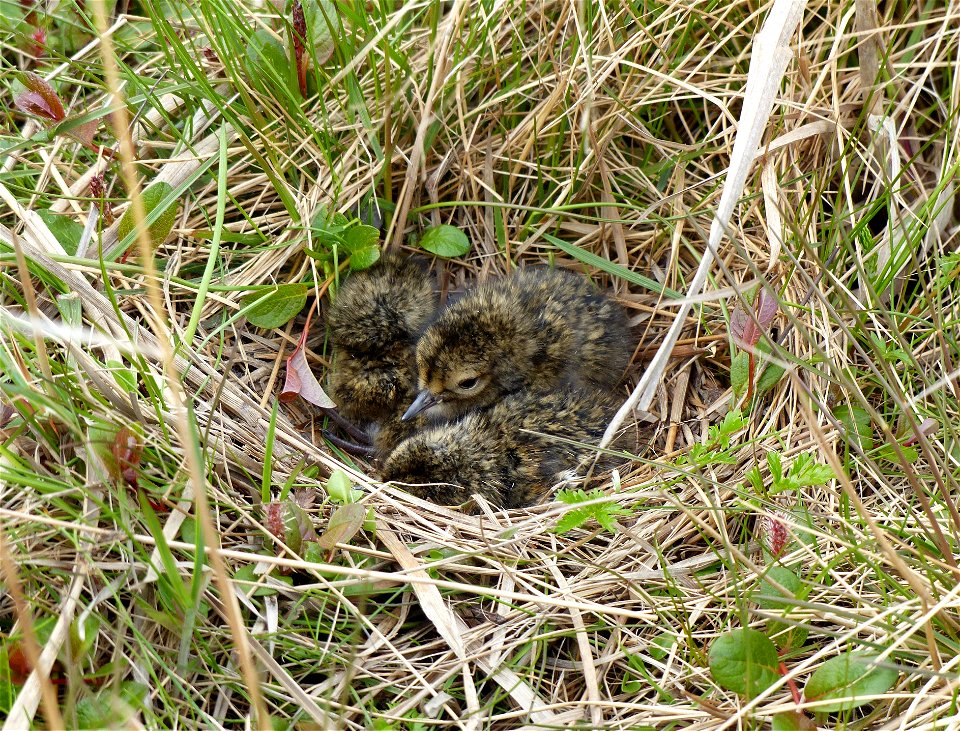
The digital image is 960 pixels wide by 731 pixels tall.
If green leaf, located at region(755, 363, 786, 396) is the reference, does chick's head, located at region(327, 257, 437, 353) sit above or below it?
above

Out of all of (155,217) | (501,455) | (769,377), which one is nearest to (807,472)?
(769,377)

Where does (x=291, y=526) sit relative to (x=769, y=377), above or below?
above

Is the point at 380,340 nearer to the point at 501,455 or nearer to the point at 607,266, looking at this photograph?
the point at 501,455

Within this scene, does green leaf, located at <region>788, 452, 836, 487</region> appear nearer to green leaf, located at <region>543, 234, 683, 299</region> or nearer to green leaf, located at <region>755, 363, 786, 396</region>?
green leaf, located at <region>755, 363, 786, 396</region>

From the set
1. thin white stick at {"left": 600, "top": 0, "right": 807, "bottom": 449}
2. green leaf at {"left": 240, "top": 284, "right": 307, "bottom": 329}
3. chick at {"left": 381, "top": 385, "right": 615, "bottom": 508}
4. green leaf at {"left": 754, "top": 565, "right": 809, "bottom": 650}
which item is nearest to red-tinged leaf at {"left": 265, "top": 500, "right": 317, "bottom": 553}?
chick at {"left": 381, "top": 385, "right": 615, "bottom": 508}

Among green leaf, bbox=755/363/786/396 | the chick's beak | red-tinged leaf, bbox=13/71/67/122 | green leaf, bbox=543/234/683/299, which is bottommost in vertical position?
green leaf, bbox=755/363/786/396
